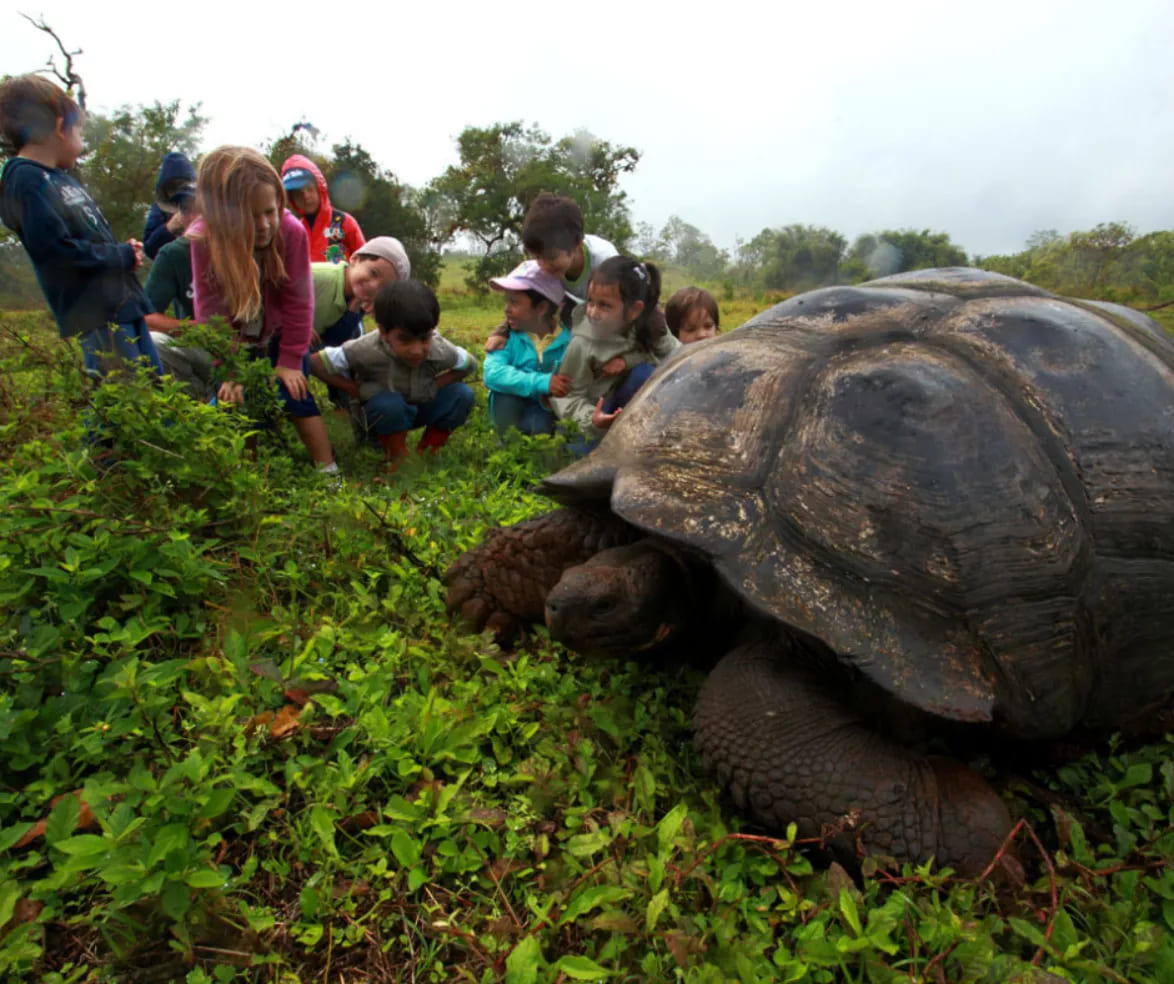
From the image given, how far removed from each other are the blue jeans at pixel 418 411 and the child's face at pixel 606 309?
939mm

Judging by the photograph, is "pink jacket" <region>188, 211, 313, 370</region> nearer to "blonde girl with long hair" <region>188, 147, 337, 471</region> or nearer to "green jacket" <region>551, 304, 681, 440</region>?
"blonde girl with long hair" <region>188, 147, 337, 471</region>

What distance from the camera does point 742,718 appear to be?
64.6 inches

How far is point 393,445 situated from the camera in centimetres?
411

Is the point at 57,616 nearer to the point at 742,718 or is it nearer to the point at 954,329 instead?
the point at 742,718

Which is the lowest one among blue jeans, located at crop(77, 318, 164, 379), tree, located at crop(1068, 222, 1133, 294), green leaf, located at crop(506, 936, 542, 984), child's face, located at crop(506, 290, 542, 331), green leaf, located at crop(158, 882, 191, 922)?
green leaf, located at crop(506, 936, 542, 984)

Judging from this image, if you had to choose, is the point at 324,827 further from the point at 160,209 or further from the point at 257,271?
the point at 160,209

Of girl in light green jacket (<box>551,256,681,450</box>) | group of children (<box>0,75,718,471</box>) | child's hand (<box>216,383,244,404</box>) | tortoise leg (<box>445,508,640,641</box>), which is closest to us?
tortoise leg (<box>445,508,640,641</box>)

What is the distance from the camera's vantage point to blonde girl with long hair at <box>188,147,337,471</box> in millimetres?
3381

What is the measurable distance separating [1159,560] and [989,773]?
66 centimetres

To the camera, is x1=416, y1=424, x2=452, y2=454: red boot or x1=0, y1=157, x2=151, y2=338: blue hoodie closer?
x1=0, y1=157, x2=151, y2=338: blue hoodie

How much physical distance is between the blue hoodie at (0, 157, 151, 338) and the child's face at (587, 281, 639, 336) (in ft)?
7.48

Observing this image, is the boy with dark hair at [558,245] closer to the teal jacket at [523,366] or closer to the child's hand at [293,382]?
the teal jacket at [523,366]

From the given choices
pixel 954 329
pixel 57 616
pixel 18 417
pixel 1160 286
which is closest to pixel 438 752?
pixel 57 616

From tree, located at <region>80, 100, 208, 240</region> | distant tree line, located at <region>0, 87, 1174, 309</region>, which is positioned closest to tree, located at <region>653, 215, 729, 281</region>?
distant tree line, located at <region>0, 87, 1174, 309</region>
